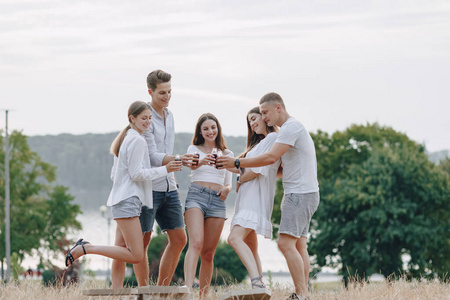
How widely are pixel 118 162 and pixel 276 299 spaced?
8.59 ft

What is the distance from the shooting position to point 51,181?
4562 centimetres

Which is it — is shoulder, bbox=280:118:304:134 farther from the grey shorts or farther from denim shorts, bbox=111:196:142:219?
denim shorts, bbox=111:196:142:219

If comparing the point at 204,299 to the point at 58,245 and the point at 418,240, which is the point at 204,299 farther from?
the point at 58,245

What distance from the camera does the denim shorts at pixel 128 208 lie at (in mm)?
7973

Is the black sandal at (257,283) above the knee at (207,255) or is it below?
below

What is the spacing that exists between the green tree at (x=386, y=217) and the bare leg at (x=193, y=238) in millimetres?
26538

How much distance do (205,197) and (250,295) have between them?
1.58 meters

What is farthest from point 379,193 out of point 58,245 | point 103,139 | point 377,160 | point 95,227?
point 95,227

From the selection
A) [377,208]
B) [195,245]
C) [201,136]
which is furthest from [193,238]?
[377,208]

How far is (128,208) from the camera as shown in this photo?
7977 mm

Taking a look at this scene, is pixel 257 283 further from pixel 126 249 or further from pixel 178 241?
pixel 126 249

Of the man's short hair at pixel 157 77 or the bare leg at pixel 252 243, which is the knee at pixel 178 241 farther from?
the man's short hair at pixel 157 77

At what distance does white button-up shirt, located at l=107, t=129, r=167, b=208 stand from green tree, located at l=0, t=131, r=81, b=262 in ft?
117

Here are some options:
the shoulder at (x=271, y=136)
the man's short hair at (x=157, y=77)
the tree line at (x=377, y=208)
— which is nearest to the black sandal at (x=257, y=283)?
the shoulder at (x=271, y=136)
